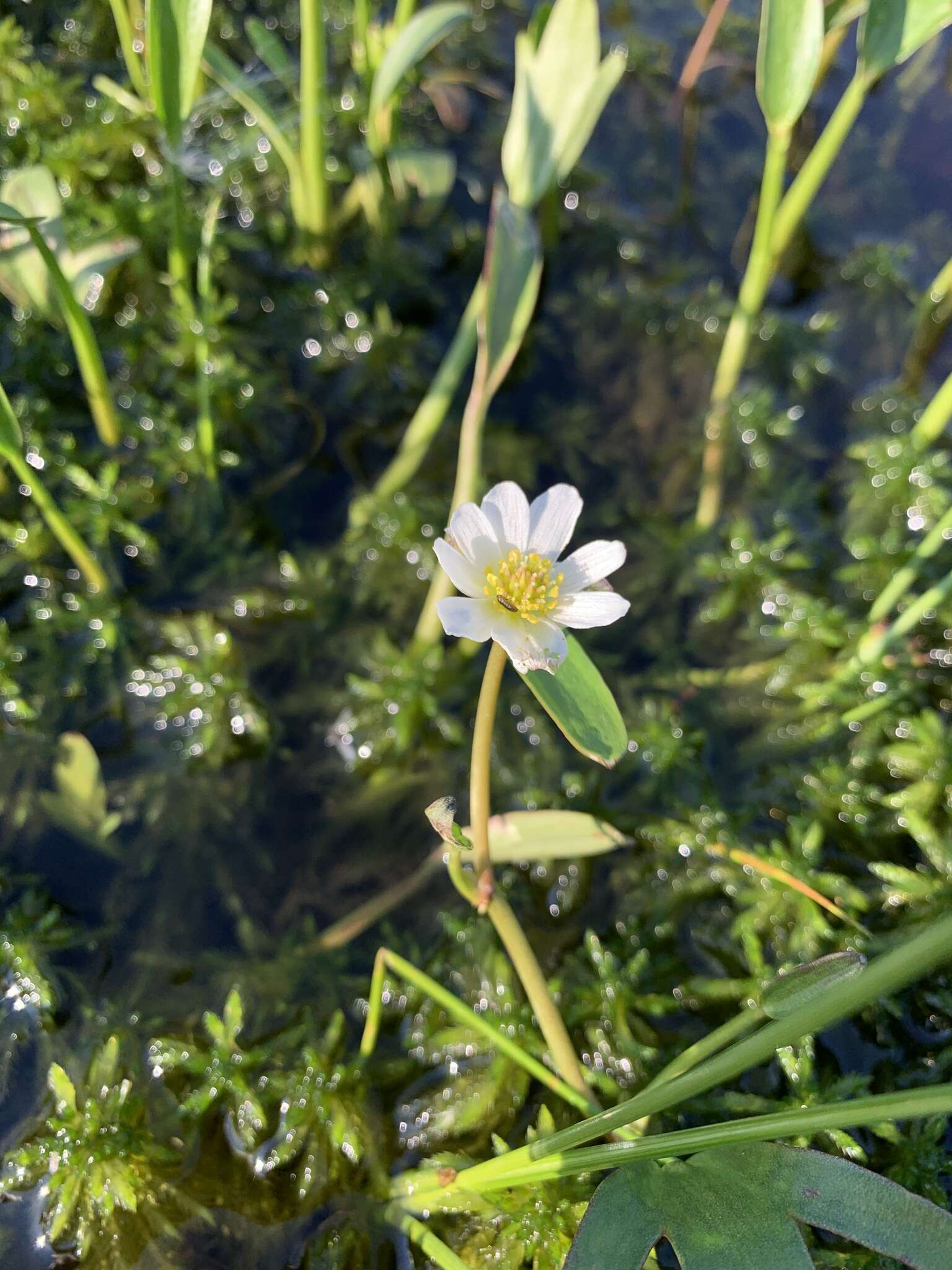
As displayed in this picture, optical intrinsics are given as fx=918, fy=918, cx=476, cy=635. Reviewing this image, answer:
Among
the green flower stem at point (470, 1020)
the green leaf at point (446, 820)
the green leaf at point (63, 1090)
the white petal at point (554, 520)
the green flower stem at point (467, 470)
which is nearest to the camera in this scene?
the green leaf at point (446, 820)

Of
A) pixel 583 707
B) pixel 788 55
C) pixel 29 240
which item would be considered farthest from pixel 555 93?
pixel 583 707

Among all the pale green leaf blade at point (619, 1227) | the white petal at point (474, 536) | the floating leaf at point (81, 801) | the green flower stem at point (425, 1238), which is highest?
the white petal at point (474, 536)

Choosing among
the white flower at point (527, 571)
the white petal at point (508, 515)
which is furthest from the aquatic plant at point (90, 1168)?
the white petal at point (508, 515)

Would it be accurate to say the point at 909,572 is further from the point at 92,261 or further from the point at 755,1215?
the point at 92,261

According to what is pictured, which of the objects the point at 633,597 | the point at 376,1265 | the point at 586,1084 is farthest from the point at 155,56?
the point at 376,1265

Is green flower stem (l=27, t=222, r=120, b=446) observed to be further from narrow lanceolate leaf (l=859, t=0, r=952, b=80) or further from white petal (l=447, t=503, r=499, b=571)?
narrow lanceolate leaf (l=859, t=0, r=952, b=80)

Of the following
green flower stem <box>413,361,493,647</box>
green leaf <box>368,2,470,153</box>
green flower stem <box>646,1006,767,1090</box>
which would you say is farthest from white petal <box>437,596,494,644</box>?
green leaf <box>368,2,470,153</box>

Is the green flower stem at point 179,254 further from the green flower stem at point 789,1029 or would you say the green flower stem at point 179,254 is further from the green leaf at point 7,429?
the green flower stem at point 789,1029
